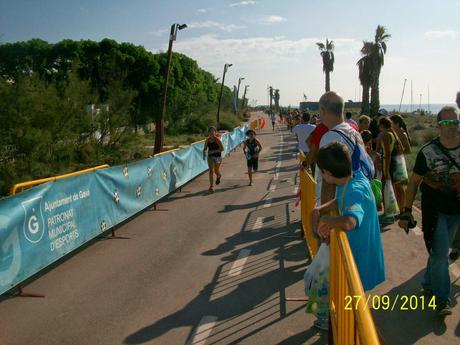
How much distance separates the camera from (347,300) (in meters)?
2.64

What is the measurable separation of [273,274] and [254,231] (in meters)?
2.33

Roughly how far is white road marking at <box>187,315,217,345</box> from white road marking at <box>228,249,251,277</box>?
1363 millimetres

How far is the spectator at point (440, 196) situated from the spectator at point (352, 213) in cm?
135

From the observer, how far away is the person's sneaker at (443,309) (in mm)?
4712

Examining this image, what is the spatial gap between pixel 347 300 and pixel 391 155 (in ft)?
19.4

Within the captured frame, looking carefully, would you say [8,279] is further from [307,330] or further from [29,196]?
[307,330]

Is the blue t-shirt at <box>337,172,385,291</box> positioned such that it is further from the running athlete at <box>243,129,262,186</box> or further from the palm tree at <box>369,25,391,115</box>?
the palm tree at <box>369,25,391,115</box>

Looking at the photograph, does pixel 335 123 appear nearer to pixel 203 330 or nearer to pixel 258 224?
pixel 203 330

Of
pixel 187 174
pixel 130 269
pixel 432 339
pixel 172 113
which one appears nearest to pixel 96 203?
pixel 130 269

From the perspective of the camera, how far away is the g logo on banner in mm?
5758

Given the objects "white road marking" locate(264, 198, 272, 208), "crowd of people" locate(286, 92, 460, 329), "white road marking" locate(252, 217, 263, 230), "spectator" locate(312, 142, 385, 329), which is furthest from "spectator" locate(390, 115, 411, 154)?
"spectator" locate(312, 142, 385, 329)

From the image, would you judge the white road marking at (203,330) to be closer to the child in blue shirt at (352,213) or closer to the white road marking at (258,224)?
the child in blue shirt at (352,213)

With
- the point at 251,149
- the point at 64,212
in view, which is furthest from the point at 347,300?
the point at 251,149

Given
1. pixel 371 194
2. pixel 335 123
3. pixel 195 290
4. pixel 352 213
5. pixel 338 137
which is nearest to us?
pixel 352 213
